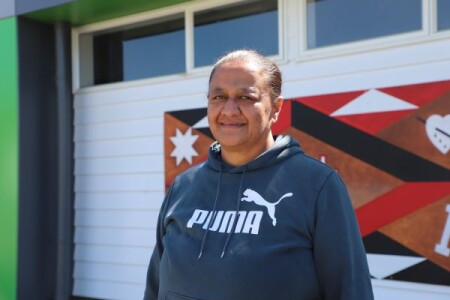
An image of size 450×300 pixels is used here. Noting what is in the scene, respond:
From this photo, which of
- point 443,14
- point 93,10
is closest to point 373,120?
point 443,14

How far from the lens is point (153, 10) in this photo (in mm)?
4906

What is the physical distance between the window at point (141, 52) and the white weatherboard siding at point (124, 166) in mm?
180

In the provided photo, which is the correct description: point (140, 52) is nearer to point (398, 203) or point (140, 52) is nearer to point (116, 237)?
point (116, 237)

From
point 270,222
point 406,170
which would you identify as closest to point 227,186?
point 270,222

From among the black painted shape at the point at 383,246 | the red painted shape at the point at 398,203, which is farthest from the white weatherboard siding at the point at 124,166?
the black painted shape at the point at 383,246

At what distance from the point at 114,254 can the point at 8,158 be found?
1.47 m

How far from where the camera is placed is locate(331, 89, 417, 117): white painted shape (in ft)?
11.5

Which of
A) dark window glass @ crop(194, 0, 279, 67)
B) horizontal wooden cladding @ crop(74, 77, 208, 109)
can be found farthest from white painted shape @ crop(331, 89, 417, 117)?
horizontal wooden cladding @ crop(74, 77, 208, 109)

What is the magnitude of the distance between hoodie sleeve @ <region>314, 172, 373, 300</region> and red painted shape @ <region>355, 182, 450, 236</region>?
200 cm

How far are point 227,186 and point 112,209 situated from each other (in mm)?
3677

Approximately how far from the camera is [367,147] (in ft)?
11.8

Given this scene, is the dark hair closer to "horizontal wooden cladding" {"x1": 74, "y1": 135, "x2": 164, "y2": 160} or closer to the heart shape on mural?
the heart shape on mural

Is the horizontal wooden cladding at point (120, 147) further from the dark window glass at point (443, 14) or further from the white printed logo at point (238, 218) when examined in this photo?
the white printed logo at point (238, 218)

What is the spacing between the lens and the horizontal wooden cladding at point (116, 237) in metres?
4.89
